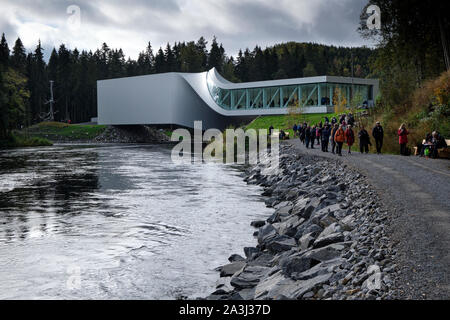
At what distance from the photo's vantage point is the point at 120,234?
437 inches

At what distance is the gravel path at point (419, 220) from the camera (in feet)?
16.6

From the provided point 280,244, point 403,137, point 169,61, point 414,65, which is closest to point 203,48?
point 169,61

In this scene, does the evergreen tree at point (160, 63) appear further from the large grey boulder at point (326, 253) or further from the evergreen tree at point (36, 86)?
the large grey boulder at point (326, 253)

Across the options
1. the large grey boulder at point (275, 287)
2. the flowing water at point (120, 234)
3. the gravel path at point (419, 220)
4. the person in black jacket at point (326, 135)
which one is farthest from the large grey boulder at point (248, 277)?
the person in black jacket at point (326, 135)

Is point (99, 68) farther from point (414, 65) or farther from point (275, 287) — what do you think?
point (275, 287)

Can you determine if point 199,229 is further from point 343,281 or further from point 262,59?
point 262,59

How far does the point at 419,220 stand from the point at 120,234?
6580mm

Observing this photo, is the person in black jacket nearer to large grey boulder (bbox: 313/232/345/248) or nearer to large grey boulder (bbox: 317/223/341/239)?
large grey boulder (bbox: 317/223/341/239)

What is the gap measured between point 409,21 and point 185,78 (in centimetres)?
4445

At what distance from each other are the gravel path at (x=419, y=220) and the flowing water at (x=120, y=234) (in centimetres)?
302

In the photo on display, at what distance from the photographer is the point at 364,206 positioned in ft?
31.0

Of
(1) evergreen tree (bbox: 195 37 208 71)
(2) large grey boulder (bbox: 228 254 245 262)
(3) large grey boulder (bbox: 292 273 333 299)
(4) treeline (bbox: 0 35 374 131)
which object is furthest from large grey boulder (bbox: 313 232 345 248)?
(1) evergreen tree (bbox: 195 37 208 71)

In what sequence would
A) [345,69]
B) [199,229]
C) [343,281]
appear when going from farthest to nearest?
[345,69] < [199,229] < [343,281]

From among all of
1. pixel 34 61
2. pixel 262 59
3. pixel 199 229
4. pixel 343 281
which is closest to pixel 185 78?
pixel 262 59
